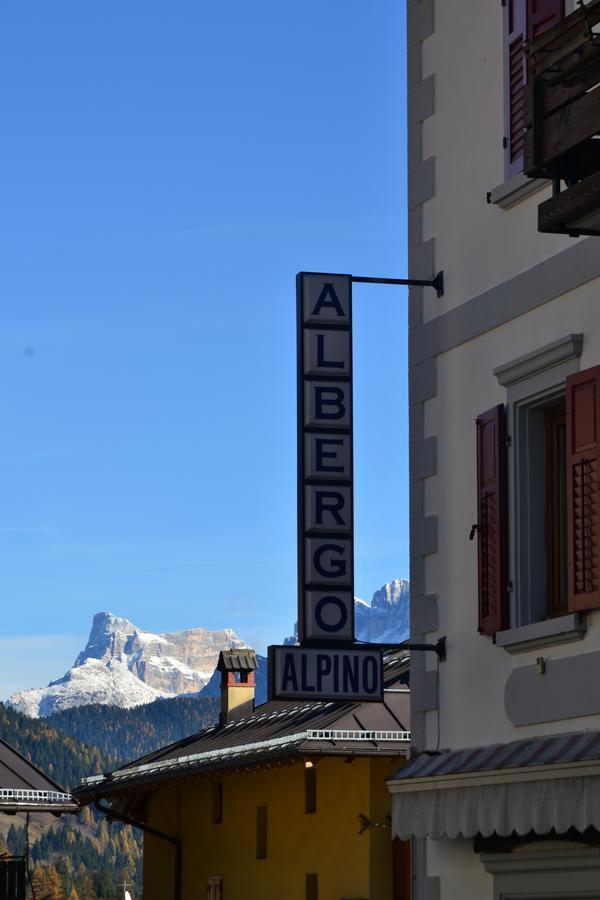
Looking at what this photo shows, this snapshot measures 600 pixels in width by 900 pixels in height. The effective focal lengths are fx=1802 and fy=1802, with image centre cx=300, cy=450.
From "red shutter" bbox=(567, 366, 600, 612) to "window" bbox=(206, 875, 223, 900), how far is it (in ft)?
60.6

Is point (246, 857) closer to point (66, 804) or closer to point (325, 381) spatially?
point (66, 804)

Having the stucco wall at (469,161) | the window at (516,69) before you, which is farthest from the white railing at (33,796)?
the window at (516,69)

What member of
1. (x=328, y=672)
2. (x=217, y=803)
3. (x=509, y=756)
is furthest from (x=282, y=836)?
(x=509, y=756)

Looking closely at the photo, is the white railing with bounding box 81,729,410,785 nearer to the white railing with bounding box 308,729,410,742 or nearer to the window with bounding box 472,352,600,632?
the white railing with bounding box 308,729,410,742

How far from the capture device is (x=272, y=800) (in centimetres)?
2723

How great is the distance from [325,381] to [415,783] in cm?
319

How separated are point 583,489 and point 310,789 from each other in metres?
14.7

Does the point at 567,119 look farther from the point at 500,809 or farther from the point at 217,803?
the point at 217,803

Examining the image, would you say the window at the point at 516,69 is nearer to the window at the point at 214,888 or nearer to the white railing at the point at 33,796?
the white railing at the point at 33,796

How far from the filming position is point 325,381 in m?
14.1

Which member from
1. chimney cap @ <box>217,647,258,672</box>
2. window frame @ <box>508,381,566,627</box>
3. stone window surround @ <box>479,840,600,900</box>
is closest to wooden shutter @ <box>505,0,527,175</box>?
window frame @ <box>508,381,566,627</box>

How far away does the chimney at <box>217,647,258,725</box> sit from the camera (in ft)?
109

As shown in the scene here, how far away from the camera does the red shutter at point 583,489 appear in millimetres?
11766

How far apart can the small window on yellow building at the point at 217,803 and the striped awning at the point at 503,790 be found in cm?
1646
